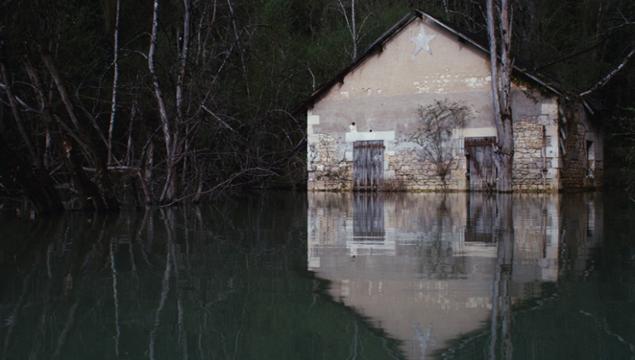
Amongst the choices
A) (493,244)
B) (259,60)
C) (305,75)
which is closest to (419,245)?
(493,244)

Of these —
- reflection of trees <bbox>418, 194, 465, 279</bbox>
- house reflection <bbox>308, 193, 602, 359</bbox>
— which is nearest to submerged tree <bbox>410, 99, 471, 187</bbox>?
house reflection <bbox>308, 193, 602, 359</bbox>

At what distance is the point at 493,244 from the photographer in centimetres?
604

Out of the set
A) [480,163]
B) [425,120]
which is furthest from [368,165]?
[480,163]

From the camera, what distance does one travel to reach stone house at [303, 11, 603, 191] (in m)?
19.5

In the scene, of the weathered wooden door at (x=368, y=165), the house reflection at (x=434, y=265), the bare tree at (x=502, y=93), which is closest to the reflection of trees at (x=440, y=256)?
the house reflection at (x=434, y=265)

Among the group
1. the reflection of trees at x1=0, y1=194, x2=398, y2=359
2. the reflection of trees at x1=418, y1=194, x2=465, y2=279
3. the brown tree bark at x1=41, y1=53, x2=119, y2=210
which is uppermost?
the brown tree bark at x1=41, y1=53, x2=119, y2=210

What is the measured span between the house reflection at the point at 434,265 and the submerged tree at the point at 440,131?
11575 mm

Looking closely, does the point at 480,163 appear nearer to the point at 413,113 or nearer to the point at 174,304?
the point at 413,113

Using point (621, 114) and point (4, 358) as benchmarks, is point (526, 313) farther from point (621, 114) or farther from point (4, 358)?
point (621, 114)

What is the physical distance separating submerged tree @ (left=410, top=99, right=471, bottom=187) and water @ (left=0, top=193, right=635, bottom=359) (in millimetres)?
13381

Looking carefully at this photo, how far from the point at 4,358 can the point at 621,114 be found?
2736cm

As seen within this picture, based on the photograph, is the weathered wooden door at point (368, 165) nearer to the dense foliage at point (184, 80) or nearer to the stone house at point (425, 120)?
the stone house at point (425, 120)

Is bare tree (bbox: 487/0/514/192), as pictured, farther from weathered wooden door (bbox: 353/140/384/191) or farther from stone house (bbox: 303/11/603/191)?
weathered wooden door (bbox: 353/140/384/191)

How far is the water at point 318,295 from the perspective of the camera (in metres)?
2.68
